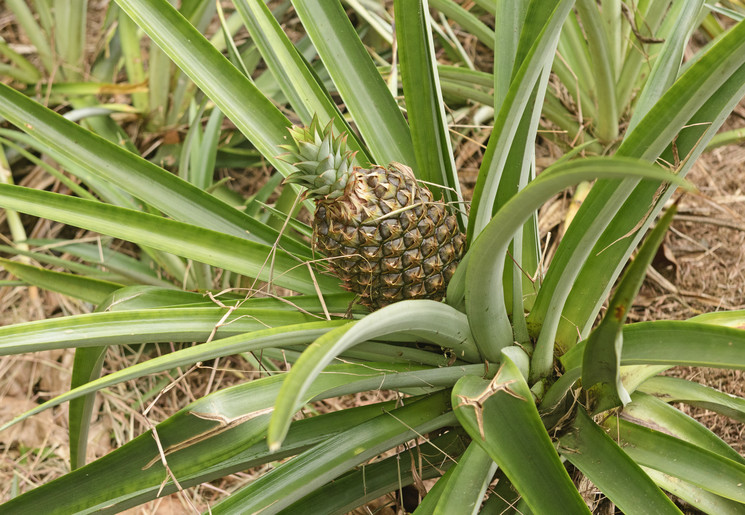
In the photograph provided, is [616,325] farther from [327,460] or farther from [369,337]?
[327,460]

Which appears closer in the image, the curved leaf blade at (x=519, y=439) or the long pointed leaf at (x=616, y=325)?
the long pointed leaf at (x=616, y=325)

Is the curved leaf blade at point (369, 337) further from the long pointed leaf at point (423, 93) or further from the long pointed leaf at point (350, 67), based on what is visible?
the long pointed leaf at point (350, 67)

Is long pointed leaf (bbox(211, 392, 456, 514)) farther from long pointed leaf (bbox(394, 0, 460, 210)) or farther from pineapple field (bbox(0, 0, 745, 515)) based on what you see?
long pointed leaf (bbox(394, 0, 460, 210))

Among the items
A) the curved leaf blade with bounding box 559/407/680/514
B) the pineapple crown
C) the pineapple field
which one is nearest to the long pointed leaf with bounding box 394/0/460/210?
the pineapple field

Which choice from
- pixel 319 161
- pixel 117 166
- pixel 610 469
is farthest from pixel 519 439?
pixel 117 166

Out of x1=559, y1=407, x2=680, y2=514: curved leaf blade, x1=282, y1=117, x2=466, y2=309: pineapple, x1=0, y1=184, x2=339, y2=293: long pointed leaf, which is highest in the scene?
x1=282, y1=117, x2=466, y2=309: pineapple

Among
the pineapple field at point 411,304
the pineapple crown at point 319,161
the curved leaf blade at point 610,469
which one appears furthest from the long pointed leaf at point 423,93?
the curved leaf blade at point 610,469

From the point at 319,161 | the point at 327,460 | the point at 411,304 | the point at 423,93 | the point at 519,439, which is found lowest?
the point at 327,460

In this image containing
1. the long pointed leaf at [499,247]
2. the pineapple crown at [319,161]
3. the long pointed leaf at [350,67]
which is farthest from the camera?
the long pointed leaf at [350,67]
